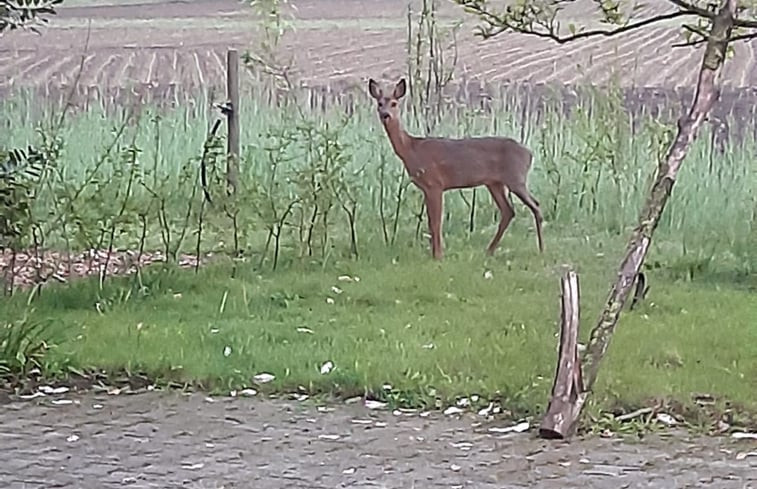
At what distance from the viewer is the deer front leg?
13289mm

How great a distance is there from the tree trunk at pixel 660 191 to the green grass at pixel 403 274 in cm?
44

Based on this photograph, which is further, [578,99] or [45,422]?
[578,99]

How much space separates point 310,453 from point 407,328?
9.30 feet

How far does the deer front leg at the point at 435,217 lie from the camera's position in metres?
13.3

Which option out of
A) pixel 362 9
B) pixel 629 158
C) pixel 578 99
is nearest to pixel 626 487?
pixel 629 158

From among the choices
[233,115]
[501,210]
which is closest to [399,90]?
[501,210]

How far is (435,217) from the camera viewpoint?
13.5 metres

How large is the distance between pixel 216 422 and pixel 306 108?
31.9 ft

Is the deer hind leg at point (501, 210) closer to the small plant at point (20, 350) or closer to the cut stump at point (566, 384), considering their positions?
the small plant at point (20, 350)

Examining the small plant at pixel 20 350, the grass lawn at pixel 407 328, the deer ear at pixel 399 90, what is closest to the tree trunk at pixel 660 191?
the grass lawn at pixel 407 328

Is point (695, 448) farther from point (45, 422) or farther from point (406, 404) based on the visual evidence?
point (45, 422)

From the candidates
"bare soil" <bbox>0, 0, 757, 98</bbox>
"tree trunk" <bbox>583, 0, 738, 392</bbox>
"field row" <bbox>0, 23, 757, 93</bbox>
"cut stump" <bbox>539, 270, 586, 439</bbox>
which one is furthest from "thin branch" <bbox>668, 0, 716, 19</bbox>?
"field row" <bbox>0, 23, 757, 93</bbox>

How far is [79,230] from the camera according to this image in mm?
11680

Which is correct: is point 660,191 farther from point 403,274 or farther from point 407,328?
point 403,274
